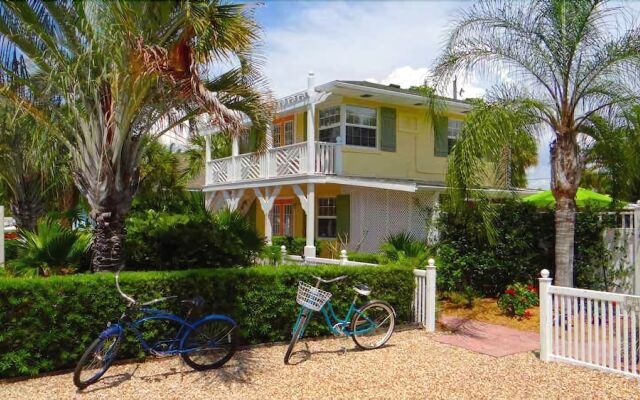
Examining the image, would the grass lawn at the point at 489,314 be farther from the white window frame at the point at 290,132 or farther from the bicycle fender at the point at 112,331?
the white window frame at the point at 290,132

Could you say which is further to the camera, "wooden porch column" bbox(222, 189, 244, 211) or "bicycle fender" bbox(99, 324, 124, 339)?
"wooden porch column" bbox(222, 189, 244, 211)

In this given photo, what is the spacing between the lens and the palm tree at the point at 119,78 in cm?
Answer: 641

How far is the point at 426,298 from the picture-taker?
8.97 m

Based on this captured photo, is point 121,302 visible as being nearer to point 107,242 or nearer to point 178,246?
point 107,242

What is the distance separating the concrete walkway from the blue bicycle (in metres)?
3.38

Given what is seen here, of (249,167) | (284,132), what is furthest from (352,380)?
(284,132)

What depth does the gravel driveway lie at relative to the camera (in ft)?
18.7

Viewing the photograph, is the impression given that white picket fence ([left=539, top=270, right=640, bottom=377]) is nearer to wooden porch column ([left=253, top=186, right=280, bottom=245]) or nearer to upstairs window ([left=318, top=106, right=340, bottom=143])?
upstairs window ([left=318, top=106, right=340, bottom=143])

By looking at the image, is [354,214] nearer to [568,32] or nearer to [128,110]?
[568,32]

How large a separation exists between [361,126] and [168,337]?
11557 millimetres

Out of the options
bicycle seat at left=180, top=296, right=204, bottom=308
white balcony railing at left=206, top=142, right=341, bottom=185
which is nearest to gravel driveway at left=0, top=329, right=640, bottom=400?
bicycle seat at left=180, top=296, right=204, bottom=308

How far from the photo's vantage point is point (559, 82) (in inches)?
364

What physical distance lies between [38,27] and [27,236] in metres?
2.91

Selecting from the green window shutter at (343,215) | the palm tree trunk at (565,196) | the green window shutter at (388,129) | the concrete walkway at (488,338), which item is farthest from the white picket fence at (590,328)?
the green window shutter at (388,129)
